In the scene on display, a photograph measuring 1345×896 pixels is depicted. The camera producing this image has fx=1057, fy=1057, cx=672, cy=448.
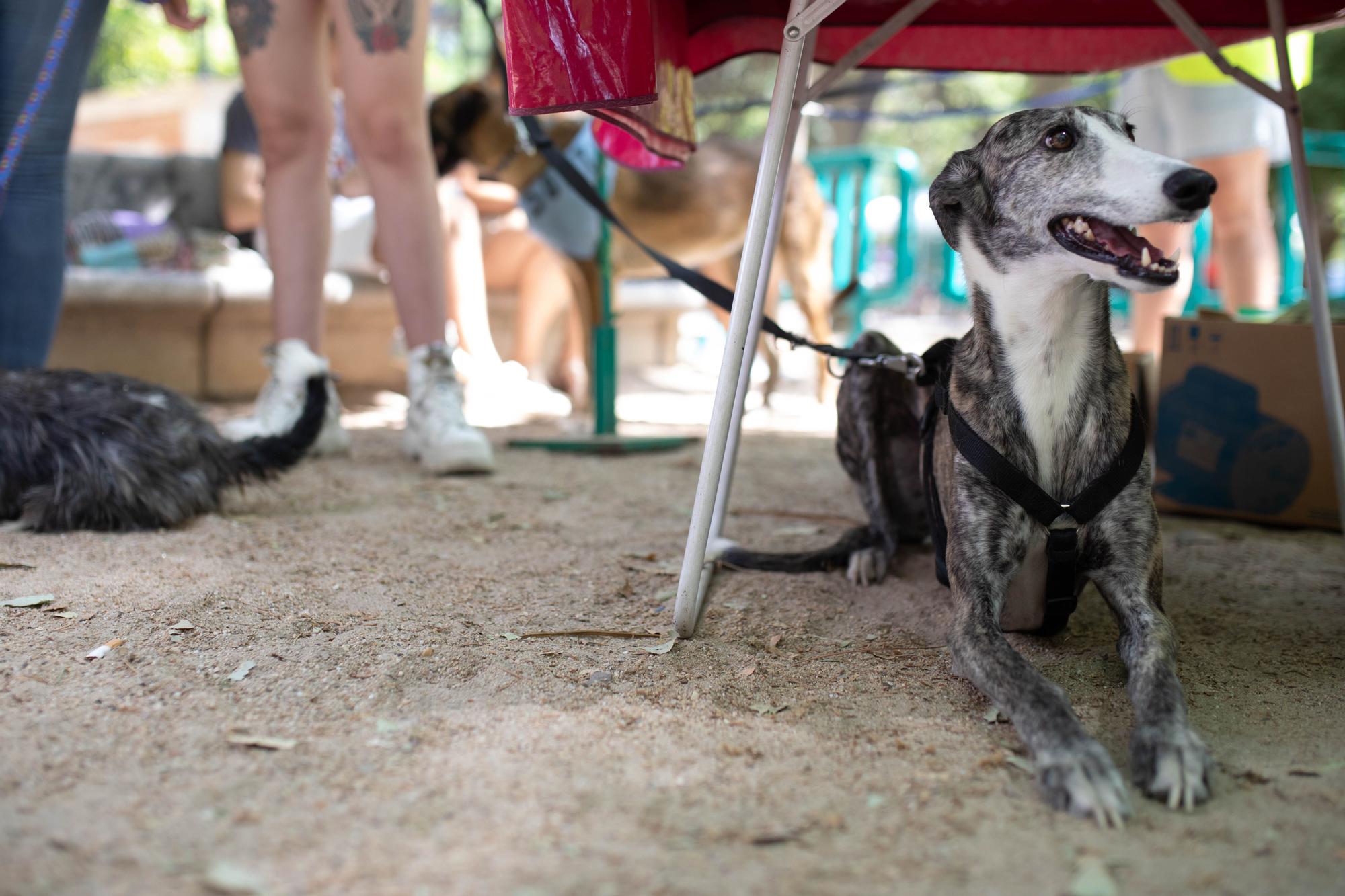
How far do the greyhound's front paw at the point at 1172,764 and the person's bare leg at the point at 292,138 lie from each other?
2826mm

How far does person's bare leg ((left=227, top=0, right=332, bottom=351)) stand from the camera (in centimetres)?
320

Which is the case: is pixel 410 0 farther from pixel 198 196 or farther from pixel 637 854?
pixel 198 196

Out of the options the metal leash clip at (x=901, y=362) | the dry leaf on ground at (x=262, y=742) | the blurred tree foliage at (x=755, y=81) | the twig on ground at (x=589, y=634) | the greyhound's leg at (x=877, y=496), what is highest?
the blurred tree foliage at (x=755, y=81)

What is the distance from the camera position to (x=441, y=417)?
138 inches

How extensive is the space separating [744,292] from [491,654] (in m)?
0.80

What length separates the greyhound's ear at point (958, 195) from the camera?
6.47 ft

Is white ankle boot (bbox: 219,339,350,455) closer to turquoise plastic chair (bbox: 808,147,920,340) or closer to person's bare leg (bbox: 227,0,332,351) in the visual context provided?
person's bare leg (bbox: 227,0,332,351)

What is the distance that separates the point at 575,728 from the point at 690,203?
447cm

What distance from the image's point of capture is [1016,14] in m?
2.64

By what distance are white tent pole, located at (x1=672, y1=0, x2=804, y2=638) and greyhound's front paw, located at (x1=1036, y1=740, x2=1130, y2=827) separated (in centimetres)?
72

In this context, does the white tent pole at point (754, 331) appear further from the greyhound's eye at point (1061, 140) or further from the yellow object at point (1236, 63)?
the yellow object at point (1236, 63)

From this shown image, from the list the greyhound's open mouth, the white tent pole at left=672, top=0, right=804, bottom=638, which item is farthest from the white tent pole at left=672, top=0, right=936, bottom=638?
the greyhound's open mouth

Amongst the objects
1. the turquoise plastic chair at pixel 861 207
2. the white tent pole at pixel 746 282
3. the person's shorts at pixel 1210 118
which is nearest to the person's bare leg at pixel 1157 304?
the person's shorts at pixel 1210 118

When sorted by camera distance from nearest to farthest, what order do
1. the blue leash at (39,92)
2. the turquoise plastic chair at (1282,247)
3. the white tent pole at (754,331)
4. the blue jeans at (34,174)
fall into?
the white tent pole at (754,331), the blue leash at (39,92), the blue jeans at (34,174), the turquoise plastic chair at (1282,247)
